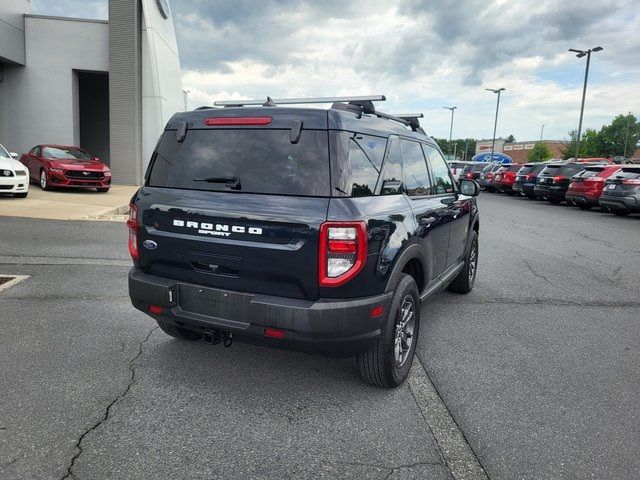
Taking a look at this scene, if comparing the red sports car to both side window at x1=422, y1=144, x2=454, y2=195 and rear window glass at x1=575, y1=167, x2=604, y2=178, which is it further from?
rear window glass at x1=575, y1=167, x2=604, y2=178

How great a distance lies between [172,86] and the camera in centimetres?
2305

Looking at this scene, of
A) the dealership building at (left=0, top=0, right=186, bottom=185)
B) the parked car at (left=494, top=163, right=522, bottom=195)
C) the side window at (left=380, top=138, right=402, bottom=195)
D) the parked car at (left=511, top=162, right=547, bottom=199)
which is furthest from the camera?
the parked car at (left=494, top=163, right=522, bottom=195)

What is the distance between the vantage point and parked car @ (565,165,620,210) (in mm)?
17672

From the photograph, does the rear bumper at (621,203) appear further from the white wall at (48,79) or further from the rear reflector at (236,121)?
the white wall at (48,79)

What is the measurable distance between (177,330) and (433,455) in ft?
7.46

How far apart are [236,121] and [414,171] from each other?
159 cm

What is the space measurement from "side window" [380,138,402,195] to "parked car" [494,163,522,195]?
79.9 feet

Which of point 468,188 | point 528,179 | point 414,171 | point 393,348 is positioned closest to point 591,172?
point 528,179

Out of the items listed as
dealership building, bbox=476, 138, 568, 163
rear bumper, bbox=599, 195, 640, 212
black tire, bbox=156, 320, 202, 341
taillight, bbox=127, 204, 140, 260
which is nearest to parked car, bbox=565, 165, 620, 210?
rear bumper, bbox=599, 195, 640, 212

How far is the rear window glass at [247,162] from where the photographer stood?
3.10 metres

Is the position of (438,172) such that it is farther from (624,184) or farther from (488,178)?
(488,178)

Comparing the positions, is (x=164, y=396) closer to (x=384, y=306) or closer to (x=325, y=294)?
(x=325, y=294)

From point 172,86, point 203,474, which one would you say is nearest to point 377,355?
point 203,474

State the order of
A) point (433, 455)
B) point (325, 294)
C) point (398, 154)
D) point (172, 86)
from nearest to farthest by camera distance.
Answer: point (433, 455) < point (325, 294) < point (398, 154) < point (172, 86)
